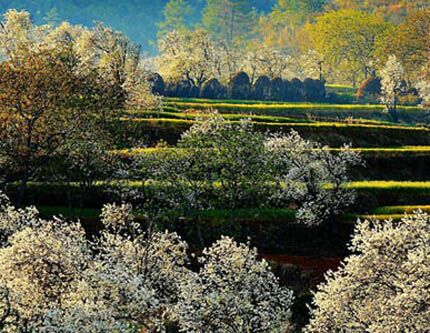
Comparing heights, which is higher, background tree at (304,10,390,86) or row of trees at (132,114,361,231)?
background tree at (304,10,390,86)

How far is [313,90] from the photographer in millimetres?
160500

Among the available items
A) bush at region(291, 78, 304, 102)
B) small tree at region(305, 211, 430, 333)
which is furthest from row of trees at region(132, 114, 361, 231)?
bush at region(291, 78, 304, 102)

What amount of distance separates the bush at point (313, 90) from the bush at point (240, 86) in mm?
16772

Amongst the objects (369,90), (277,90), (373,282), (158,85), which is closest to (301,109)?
(277,90)

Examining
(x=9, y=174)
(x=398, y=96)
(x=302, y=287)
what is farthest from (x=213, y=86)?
(x=302, y=287)

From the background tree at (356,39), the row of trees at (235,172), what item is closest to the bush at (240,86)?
the background tree at (356,39)

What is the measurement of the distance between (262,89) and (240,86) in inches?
228

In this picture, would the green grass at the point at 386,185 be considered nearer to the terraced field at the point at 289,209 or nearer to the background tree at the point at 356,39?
the terraced field at the point at 289,209

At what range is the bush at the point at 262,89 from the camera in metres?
150

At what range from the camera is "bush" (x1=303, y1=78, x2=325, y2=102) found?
159 m

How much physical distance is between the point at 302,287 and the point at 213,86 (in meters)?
94.6

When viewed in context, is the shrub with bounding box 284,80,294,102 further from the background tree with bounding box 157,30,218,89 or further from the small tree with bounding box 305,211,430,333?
the small tree with bounding box 305,211,430,333

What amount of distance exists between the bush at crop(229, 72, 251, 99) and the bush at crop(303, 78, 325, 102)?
55.0 feet

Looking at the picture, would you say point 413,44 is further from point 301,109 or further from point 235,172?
point 235,172
